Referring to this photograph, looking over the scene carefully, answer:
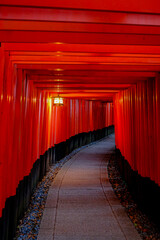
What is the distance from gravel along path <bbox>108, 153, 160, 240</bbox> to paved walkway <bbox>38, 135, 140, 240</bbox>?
0.18 m

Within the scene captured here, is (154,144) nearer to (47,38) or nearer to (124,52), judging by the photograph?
(124,52)

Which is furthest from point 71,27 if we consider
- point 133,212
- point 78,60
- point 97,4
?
point 133,212

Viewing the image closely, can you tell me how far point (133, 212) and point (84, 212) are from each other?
49.8 inches

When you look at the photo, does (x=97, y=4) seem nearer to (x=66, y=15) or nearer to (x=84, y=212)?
(x=66, y=15)

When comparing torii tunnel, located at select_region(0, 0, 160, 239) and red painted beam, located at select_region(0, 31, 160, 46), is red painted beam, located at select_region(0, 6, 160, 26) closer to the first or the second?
torii tunnel, located at select_region(0, 0, 160, 239)

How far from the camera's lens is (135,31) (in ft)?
7.64

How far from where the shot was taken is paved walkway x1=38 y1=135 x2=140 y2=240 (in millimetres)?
3787

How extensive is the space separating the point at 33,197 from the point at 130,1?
5575 mm

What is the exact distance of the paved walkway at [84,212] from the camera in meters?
3.79

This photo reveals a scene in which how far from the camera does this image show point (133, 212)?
4.81 metres

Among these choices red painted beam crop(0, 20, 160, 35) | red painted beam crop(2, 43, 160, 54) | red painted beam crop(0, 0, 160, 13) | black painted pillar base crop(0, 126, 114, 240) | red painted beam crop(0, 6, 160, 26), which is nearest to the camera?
red painted beam crop(0, 0, 160, 13)

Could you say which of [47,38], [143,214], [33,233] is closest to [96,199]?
[143,214]

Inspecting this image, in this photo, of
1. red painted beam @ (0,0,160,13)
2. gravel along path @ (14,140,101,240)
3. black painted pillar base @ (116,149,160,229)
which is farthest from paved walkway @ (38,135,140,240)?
red painted beam @ (0,0,160,13)

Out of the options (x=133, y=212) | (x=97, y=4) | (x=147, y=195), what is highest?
(x=97, y=4)
